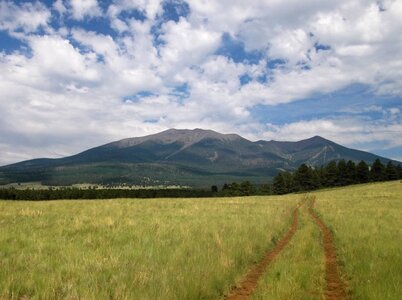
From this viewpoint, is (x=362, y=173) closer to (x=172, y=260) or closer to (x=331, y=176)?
(x=331, y=176)

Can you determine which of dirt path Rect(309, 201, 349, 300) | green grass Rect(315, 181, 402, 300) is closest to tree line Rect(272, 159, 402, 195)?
green grass Rect(315, 181, 402, 300)

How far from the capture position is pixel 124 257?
12.2m

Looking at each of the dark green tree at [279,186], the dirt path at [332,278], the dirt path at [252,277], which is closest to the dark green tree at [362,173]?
the dark green tree at [279,186]

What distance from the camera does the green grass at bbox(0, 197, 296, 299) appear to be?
29.0 ft

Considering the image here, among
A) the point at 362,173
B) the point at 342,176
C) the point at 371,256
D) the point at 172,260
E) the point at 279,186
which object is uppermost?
the point at 362,173

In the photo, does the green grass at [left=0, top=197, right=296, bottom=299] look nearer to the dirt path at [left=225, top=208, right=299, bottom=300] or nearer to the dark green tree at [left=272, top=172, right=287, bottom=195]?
the dirt path at [left=225, top=208, right=299, bottom=300]

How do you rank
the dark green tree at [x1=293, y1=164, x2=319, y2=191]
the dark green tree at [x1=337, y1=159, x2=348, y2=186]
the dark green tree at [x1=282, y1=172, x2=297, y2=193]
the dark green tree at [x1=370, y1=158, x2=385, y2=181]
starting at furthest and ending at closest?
1. the dark green tree at [x1=282, y1=172, x2=297, y2=193]
2. the dark green tree at [x1=293, y1=164, x2=319, y2=191]
3. the dark green tree at [x1=337, y1=159, x2=348, y2=186]
4. the dark green tree at [x1=370, y1=158, x2=385, y2=181]

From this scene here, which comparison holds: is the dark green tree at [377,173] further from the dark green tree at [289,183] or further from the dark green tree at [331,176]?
the dark green tree at [289,183]

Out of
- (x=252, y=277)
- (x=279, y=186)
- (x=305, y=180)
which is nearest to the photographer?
(x=252, y=277)

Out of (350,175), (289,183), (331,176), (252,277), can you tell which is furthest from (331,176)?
(252,277)

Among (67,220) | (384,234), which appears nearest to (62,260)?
(67,220)

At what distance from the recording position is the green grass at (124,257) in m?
8.83

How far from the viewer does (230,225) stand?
2098 cm

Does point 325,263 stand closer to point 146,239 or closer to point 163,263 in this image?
point 163,263
